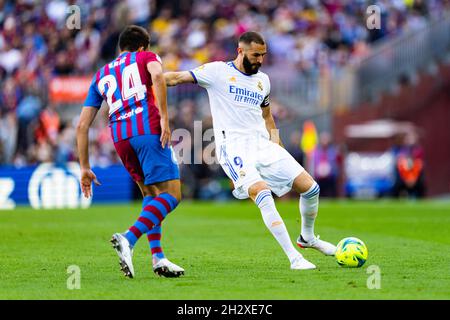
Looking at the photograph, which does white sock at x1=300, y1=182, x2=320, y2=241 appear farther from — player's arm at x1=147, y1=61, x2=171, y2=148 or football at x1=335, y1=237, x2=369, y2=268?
player's arm at x1=147, y1=61, x2=171, y2=148

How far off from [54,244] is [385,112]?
65.3 feet

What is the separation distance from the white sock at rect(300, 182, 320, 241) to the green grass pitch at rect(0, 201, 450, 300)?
323 millimetres

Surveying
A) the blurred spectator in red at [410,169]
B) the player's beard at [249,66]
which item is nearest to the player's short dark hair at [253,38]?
the player's beard at [249,66]

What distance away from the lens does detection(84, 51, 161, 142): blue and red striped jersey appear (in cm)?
949

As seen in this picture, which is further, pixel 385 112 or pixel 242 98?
pixel 385 112

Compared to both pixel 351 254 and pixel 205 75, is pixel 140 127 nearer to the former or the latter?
pixel 205 75

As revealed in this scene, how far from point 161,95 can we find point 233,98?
1.25 metres

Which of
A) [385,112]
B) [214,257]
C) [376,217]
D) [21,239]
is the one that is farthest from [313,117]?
[214,257]

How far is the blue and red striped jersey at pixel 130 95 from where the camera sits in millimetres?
9492

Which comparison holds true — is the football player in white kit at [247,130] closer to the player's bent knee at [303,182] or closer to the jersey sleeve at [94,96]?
the player's bent knee at [303,182]

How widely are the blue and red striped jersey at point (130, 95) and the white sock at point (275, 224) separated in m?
1.21

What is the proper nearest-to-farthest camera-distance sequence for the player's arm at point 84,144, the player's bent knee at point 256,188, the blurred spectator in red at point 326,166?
the player's arm at point 84,144 → the player's bent knee at point 256,188 → the blurred spectator in red at point 326,166
